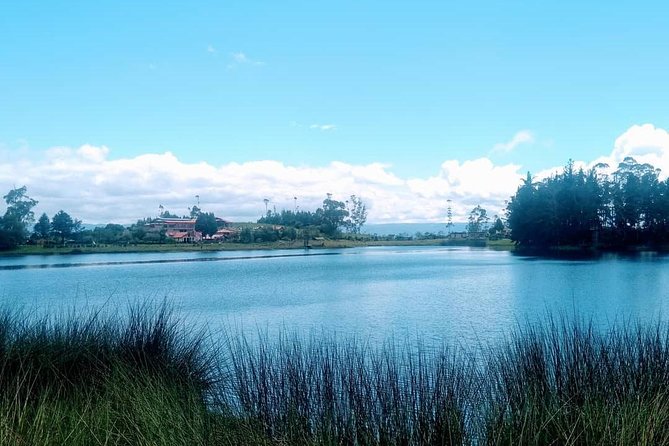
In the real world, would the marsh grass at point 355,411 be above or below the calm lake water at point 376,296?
above

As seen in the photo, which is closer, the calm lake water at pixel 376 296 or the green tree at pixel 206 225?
the calm lake water at pixel 376 296

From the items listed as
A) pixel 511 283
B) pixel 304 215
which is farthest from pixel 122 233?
pixel 511 283

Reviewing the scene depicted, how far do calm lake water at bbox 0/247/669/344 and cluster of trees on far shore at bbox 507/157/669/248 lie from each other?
2553 cm

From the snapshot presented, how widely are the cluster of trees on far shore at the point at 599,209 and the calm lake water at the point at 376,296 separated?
2553 cm

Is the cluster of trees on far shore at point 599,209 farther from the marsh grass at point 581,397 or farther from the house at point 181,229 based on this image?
the marsh grass at point 581,397

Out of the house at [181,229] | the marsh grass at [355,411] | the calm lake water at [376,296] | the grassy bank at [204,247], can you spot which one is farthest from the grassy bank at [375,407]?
the house at [181,229]

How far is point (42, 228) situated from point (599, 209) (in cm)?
7307

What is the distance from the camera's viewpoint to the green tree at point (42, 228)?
83.3 metres

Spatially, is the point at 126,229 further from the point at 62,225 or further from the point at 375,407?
the point at 375,407

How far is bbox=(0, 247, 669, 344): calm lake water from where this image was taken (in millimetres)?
18938

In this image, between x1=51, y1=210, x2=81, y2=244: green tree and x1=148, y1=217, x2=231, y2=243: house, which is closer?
x1=51, y1=210, x2=81, y2=244: green tree

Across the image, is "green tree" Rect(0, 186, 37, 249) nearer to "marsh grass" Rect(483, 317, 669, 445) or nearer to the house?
the house

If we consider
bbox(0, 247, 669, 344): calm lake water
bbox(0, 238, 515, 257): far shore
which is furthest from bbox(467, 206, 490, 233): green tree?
bbox(0, 247, 669, 344): calm lake water

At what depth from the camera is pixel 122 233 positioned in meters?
96.3
